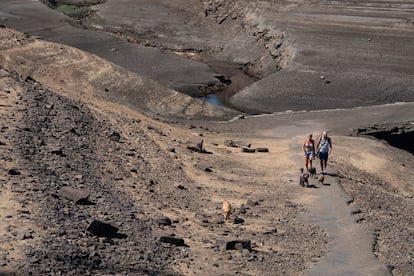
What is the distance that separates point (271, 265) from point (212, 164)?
30.6 ft

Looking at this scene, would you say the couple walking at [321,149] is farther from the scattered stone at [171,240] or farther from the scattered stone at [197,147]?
the scattered stone at [171,240]

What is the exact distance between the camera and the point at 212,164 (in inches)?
888

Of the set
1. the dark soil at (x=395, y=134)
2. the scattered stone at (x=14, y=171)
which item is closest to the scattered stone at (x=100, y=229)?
the scattered stone at (x=14, y=171)

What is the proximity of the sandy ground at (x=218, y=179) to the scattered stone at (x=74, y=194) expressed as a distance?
396mm

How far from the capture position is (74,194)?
46.0 ft

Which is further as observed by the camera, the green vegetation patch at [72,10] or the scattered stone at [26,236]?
the green vegetation patch at [72,10]

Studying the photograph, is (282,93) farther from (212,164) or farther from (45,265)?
(45,265)

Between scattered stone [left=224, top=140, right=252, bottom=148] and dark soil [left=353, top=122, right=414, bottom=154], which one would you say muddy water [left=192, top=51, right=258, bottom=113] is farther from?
scattered stone [left=224, top=140, right=252, bottom=148]

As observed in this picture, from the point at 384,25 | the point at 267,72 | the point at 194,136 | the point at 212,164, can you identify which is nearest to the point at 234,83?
the point at 267,72

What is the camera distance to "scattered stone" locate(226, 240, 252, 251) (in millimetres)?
13827

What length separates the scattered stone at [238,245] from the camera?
13.8 meters

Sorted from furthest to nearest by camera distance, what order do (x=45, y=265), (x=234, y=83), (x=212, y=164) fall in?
(x=234, y=83) < (x=212, y=164) < (x=45, y=265)

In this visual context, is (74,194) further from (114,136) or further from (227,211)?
(114,136)

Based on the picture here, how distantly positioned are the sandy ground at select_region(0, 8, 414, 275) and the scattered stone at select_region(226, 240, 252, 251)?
0.50ft
